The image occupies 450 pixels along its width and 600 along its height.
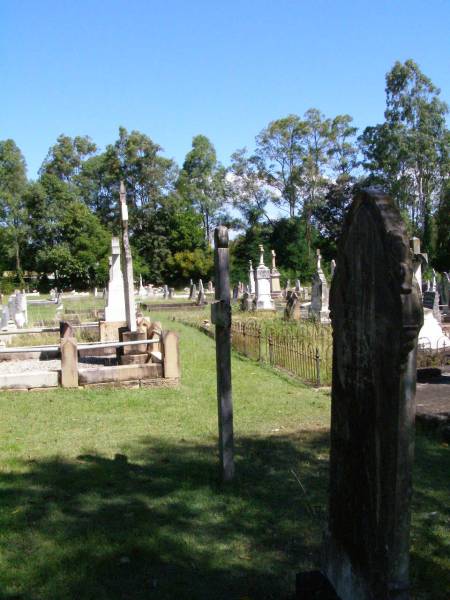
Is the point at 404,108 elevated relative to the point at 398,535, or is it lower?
elevated

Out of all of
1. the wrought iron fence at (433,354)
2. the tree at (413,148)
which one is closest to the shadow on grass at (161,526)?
the wrought iron fence at (433,354)

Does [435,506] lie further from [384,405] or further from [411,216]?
[411,216]

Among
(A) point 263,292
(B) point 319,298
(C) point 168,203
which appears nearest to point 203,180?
(C) point 168,203

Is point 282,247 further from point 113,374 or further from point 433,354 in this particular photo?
point 113,374

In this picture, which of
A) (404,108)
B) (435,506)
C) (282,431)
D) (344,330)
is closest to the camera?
(344,330)

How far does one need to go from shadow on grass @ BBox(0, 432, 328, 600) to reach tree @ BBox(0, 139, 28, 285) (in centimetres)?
5880

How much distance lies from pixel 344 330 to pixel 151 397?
261 inches

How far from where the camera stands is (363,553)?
10.3ft

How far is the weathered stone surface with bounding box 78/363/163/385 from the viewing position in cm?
1022

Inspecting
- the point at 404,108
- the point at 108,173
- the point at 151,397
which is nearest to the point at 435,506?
the point at 151,397

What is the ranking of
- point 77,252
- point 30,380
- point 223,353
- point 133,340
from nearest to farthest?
point 223,353 < point 30,380 < point 133,340 < point 77,252

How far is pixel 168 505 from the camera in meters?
4.88

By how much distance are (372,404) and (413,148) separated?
1684 inches

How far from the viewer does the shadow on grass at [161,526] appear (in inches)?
143
